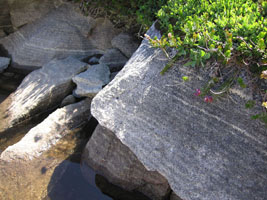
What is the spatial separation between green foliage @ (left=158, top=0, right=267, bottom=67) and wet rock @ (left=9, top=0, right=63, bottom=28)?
5.07 meters

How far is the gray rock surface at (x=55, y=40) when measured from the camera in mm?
6574

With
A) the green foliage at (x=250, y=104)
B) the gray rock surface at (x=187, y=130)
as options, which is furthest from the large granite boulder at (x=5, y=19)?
the green foliage at (x=250, y=104)

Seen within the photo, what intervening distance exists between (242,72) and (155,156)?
1.13m

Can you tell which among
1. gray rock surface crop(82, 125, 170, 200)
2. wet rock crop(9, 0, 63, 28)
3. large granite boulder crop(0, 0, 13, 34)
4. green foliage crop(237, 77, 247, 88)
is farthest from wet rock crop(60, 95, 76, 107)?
large granite boulder crop(0, 0, 13, 34)

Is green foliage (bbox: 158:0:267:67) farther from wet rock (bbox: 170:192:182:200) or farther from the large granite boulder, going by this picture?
the large granite boulder

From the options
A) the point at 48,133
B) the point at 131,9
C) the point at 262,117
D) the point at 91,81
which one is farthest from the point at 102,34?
the point at 262,117

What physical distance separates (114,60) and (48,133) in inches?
91.5

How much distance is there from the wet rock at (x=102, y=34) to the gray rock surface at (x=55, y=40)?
0.11 meters

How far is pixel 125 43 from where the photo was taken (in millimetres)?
5895

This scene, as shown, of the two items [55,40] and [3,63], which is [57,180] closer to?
[55,40]

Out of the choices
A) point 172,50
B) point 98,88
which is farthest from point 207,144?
point 98,88

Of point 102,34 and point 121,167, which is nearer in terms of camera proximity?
point 121,167

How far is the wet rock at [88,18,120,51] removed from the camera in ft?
21.2

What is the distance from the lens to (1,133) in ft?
14.9
